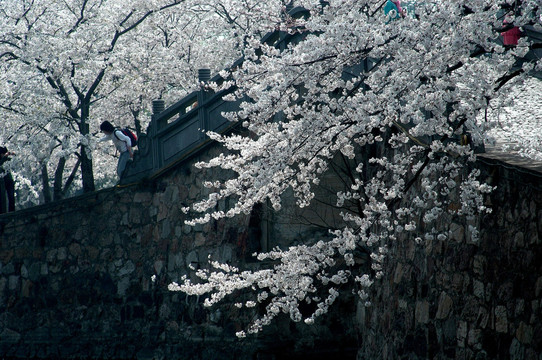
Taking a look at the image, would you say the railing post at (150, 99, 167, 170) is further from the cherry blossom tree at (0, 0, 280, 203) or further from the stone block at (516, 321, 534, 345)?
the stone block at (516, 321, 534, 345)

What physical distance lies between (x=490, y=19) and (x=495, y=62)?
352 mm

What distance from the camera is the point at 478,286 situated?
8.86 metres

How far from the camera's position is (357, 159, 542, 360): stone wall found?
768 centimetres

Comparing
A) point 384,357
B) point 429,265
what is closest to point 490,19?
point 429,265

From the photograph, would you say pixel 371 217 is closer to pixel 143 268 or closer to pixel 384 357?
pixel 384 357

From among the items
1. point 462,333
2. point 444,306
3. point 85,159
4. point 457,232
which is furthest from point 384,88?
point 85,159

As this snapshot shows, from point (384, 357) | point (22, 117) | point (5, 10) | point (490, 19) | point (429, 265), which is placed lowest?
point (384, 357)

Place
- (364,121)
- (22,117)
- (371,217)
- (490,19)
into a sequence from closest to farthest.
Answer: (490,19)
(364,121)
(371,217)
(22,117)

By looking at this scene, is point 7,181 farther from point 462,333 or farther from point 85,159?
point 462,333

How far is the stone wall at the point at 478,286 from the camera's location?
7.68 metres

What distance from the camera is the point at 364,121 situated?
7.26m

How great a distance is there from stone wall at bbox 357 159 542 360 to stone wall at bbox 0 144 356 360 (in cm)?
389

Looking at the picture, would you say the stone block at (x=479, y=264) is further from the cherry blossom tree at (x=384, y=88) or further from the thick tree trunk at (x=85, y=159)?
the thick tree trunk at (x=85, y=159)

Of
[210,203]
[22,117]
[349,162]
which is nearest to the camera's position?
[210,203]
